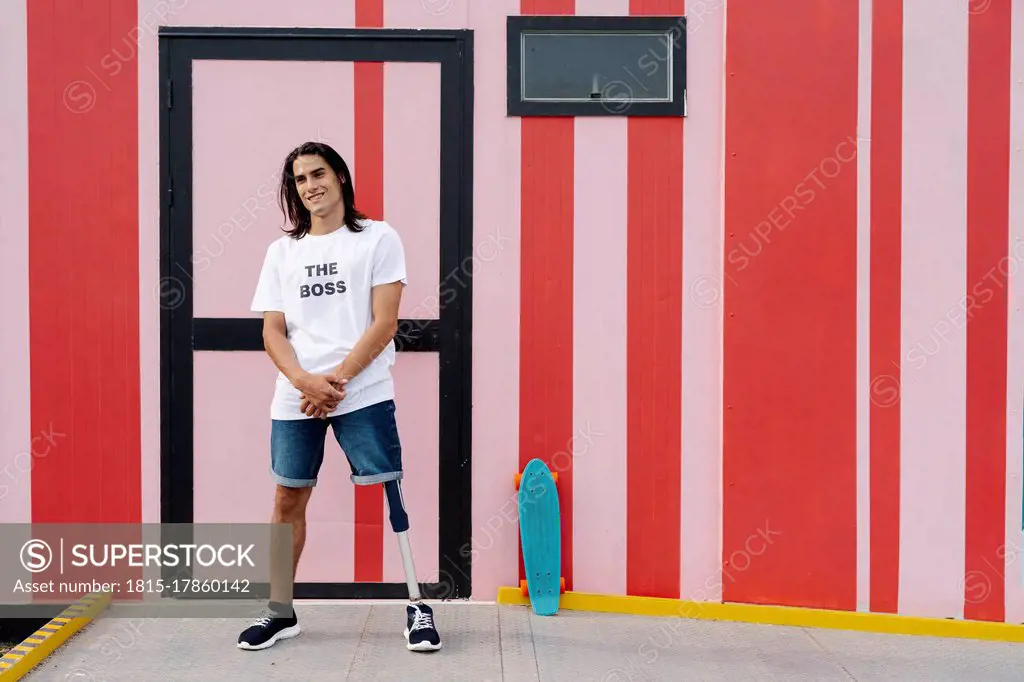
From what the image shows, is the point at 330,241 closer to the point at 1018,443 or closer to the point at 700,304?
the point at 700,304

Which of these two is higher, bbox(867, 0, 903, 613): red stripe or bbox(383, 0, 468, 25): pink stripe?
bbox(383, 0, 468, 25): pink stripe

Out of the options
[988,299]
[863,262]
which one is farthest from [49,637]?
[988,299]

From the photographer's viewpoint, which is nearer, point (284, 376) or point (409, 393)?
point (284, 376)

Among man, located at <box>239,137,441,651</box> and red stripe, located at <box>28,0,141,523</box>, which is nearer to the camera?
man, located at <box>239,137,441,651</box>

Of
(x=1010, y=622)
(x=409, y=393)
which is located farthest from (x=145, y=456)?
(x=1010, y=622)

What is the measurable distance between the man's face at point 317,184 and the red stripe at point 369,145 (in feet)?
1.37

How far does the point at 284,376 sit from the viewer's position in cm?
268

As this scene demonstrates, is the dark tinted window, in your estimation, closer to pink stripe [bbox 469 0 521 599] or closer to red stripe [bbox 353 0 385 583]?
pink stripe [bbox 469 0 521 599]

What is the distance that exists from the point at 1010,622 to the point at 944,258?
3.96 ft

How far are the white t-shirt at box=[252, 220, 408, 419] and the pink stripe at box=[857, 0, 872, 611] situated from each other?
1.50 metres

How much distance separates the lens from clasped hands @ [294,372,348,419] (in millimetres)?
2572

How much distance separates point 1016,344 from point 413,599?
2.08 meters

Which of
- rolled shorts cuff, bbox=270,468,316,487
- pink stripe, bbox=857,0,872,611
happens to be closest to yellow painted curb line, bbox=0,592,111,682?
rolled shorts cuff, bbox=270,468,316,487

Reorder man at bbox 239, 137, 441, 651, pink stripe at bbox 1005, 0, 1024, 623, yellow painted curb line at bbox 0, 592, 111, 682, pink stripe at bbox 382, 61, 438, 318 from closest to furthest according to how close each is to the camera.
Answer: yellow painted curb line at bbox 0, 592, 111, 682, man at bbox 239, 137, 441, 651, pink stripe at bbox 1005, 0, 1024, 623, pink stripe at bbox 382, 61, 438, 318
